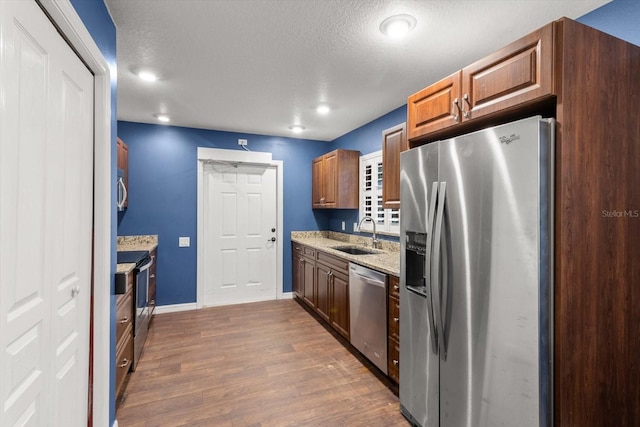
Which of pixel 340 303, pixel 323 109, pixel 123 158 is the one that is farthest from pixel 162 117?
pixel 340 303

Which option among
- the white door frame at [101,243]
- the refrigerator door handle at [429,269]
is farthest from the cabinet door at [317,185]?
the white door frame at [101,243]

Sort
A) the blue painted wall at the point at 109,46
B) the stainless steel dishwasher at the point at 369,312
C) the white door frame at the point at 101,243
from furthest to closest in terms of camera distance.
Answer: the stainless steel dishwasher at the point at 369,312 < the white door frame at the point at 101,243 < the blue painted wall at the point at 109,46

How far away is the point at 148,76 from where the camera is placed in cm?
264

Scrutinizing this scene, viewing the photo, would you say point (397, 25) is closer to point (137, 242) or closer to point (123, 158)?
point (123, 158)

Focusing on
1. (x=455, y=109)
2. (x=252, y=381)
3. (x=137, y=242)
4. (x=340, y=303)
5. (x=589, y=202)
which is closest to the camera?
(x=589, y=202)

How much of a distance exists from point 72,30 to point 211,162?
3280 millimetres

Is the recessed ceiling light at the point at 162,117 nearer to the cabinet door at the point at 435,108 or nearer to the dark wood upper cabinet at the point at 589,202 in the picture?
the cabinet door at the point at 435,108

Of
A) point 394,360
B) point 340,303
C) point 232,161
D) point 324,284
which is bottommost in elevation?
point 394,360

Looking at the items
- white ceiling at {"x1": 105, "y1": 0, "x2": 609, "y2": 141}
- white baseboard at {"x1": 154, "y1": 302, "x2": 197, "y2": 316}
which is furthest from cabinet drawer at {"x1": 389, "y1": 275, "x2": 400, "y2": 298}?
white baseboard at {"x1": 154, "y1": 302, "x2": 197, "y2": 316}

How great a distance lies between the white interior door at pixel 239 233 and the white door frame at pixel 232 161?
66 mm

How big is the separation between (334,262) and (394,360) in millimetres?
1244

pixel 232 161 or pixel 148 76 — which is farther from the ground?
pixel 148 76

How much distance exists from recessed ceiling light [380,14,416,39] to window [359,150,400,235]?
1781 millimetres

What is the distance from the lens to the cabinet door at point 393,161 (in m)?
2.71
